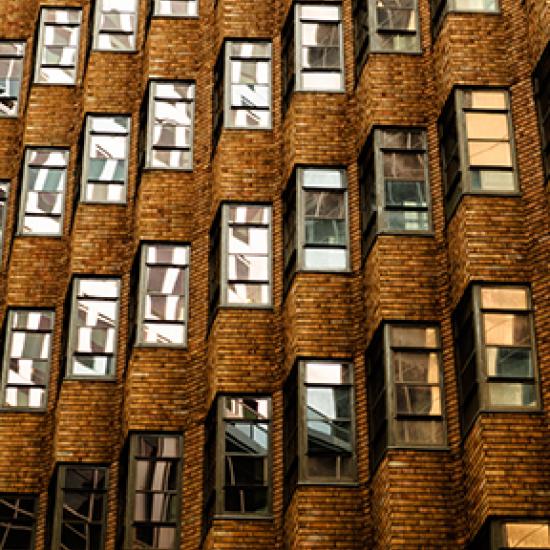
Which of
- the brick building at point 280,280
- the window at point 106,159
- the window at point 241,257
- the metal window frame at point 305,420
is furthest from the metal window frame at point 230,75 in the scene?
the metal window frame at point 305,420

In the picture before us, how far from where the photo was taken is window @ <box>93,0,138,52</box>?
37.1 m

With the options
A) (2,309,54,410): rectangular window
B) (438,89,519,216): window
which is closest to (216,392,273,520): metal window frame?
(2,309,54,410): rectangular window

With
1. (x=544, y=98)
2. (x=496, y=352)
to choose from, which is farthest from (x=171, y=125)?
(x=496, y=352)

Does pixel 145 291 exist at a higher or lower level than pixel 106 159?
lower

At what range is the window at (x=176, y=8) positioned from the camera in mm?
36656

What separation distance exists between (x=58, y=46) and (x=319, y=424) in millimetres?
13151

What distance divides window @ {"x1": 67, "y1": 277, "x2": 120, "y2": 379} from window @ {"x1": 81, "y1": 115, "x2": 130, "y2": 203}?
2.07m

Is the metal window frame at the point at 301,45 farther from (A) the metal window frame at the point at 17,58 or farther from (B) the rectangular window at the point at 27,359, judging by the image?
(A) the metal window frame at the point at 17,58

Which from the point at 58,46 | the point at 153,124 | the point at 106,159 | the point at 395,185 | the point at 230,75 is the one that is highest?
the point at 58,46

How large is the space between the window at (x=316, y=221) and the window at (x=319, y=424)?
215cm

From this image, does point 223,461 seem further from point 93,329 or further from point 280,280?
point 93,329

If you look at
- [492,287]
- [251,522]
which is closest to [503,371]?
[492,287]

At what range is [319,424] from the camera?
2888 centimetres

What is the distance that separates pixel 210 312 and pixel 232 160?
3155mm
